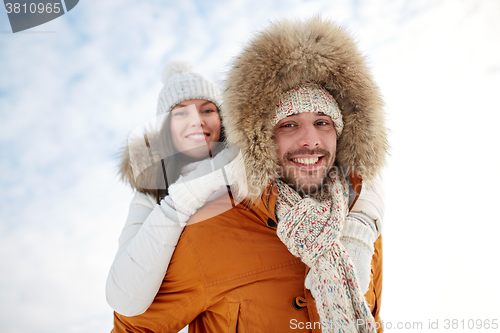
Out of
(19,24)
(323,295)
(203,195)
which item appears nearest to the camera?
(323,295)

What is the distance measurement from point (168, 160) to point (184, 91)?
51cm

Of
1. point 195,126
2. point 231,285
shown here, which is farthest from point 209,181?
point 195,126

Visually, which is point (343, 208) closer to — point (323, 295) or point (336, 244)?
point (336, 244)

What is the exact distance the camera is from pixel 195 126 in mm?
2086

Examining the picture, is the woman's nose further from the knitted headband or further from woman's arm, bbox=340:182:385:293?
woman's arm, bbox=340:182:385:293

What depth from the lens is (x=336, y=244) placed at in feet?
4.49

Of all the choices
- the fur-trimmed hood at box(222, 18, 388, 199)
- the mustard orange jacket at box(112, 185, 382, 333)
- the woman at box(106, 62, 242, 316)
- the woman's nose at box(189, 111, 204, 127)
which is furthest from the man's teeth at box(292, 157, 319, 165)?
the woman's nose at box(189, 111, 204, 127)

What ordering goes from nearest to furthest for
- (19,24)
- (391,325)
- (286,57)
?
(286,57), (391,325), (19,24)

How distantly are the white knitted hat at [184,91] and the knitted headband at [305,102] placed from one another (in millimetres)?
713

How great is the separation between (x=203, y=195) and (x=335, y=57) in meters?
0.99

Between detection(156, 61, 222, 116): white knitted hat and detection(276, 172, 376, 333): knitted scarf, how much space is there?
1079mm

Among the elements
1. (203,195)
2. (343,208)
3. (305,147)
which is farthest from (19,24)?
(343,208)

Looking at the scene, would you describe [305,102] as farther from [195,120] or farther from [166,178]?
[166,178]

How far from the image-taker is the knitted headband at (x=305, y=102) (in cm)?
157
